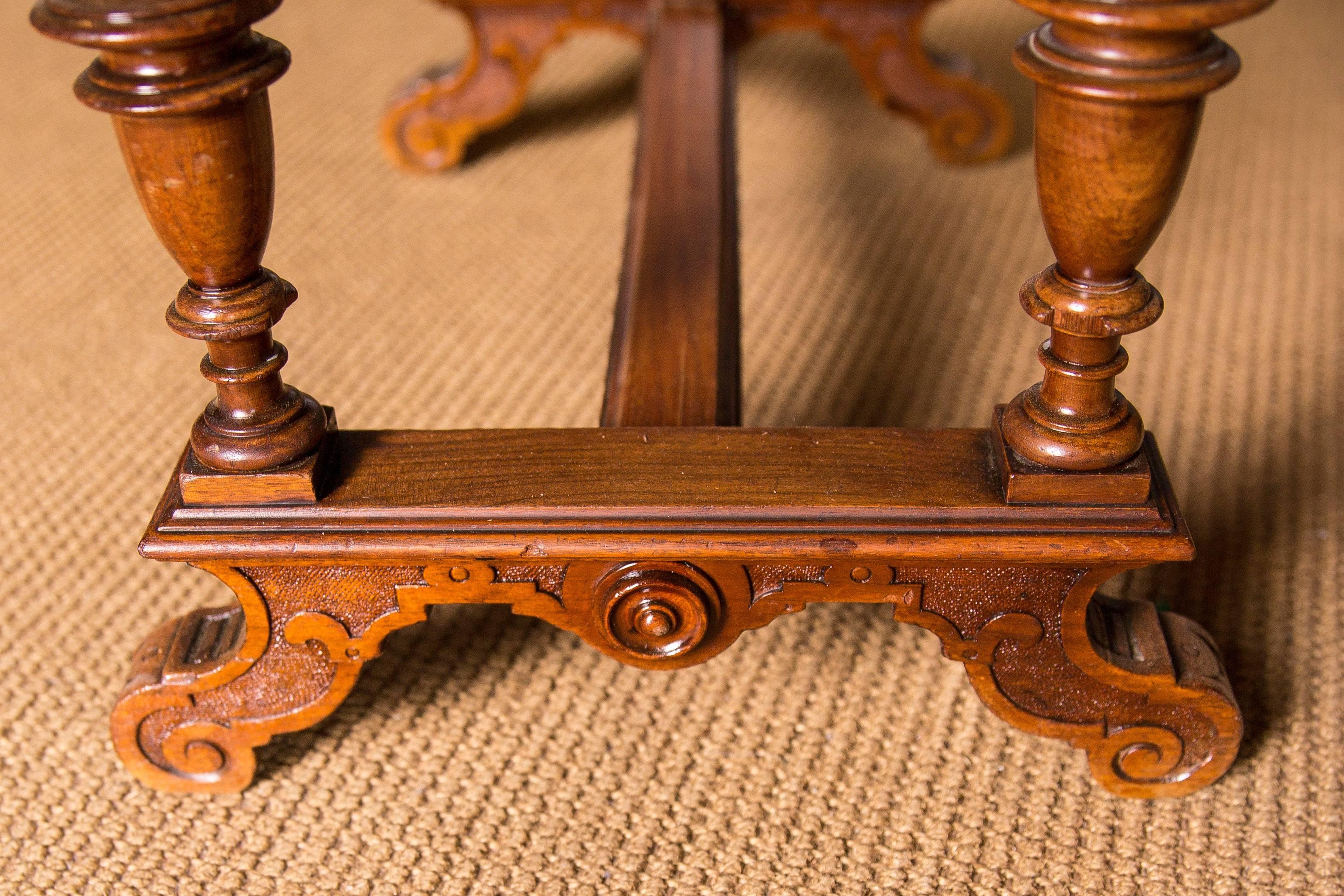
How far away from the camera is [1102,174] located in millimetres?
493

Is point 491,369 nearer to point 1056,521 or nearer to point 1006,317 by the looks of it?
point 1006,317

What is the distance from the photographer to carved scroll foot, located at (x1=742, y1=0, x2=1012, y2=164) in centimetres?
123

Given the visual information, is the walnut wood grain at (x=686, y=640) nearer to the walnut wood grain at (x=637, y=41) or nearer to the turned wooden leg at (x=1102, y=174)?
the turned wooden leg at (x=1102, y=174)

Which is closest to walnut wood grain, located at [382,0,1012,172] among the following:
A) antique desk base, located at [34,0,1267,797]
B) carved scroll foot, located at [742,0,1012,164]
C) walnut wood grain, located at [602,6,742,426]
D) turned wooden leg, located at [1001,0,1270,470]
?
carved scroll foot, located at [742,0,1012,164]

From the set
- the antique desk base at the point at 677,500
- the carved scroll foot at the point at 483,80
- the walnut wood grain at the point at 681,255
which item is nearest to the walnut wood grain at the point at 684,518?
the antique desk base at the point at 677,500

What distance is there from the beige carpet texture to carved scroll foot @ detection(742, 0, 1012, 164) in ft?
0.11

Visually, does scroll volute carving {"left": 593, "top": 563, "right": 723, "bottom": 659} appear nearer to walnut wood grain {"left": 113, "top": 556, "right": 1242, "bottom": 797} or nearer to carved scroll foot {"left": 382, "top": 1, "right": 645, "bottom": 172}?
walnut wood grain {"left": 113, "top": 556, "right": 1242, "bottom": 797}

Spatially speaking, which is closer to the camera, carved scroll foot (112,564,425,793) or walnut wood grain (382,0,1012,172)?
carved scroll foot (112,564,425,793)

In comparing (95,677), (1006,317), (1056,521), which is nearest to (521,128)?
(1006,317)

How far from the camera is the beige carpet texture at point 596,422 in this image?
0.65 m

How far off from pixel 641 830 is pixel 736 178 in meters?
0.50

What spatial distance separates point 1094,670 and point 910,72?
0.78m

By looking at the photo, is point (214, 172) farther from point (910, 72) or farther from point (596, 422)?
point (910, 72)

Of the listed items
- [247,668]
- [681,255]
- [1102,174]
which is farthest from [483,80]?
[1102,174]
